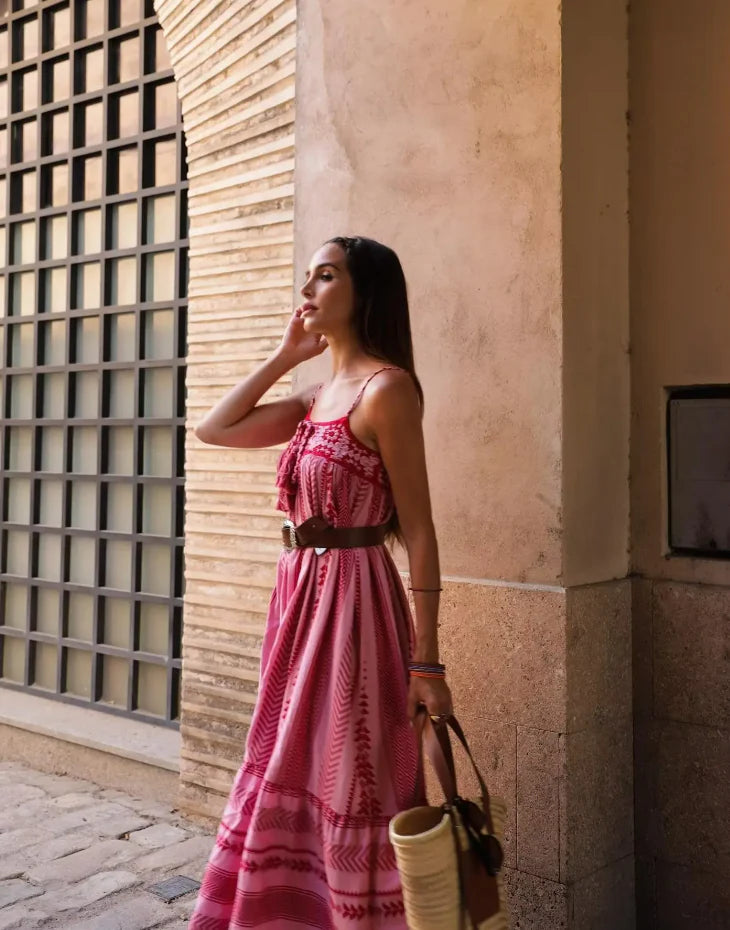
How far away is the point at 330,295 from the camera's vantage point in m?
2.97

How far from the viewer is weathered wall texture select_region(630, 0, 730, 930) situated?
3.29m

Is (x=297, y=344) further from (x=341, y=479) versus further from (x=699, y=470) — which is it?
(x=699, y=470)

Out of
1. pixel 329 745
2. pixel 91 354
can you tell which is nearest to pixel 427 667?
pixel 329 745

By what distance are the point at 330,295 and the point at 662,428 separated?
122 cm

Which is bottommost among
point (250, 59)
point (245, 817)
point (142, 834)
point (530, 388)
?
point (142, 834)

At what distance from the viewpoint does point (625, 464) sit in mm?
3516

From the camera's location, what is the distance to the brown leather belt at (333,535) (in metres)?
2.95

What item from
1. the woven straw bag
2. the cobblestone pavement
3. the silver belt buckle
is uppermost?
the silver belt buckle

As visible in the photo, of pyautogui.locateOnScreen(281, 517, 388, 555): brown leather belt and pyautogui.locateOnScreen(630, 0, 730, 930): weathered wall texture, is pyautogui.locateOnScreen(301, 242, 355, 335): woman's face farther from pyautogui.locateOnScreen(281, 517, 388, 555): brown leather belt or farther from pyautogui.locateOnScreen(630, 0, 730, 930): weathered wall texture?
pyautogui.locateOnScreen(630, 0, 730, 930): weathered wall texture

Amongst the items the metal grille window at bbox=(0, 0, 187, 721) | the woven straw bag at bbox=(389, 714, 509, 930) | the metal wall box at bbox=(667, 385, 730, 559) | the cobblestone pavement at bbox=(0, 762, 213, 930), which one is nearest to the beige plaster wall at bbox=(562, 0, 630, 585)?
the metal wall box at bbox=(667, 385, 730, 559)

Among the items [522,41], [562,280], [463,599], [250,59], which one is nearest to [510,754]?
[463,599]

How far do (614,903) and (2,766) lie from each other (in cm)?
367

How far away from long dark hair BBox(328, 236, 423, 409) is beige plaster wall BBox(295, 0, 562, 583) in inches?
21.5

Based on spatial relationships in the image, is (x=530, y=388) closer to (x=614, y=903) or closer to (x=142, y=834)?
(x=614, y=903)
